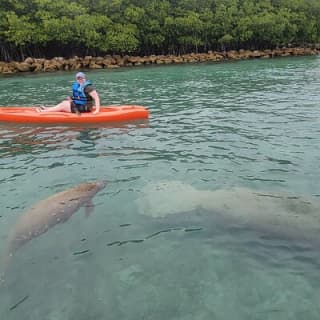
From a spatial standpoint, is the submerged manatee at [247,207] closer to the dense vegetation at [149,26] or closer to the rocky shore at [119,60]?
the rocky shore at [119,60]

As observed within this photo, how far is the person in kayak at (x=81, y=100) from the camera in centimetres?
1109

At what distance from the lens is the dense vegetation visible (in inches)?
1371

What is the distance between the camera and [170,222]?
17.6ft

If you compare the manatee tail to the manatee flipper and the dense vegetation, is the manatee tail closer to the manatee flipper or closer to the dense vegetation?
the manatee flipper

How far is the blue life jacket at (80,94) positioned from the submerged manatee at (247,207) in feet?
18.3

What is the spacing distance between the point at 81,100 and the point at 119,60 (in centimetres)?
2597

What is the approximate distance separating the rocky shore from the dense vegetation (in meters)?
1.71

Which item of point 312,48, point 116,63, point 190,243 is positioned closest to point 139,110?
point 190,243

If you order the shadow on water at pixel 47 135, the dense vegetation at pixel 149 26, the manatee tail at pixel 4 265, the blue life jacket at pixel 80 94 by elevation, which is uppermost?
the dense vegetation at pixel 149 26

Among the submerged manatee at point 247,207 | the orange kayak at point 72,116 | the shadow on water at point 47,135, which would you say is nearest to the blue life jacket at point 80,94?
the orange kayak at point 72,116

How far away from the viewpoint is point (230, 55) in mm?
40094

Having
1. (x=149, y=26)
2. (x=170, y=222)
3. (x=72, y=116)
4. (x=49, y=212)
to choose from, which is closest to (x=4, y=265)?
(x=49, y=212)

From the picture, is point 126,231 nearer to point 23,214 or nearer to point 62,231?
point 62,231

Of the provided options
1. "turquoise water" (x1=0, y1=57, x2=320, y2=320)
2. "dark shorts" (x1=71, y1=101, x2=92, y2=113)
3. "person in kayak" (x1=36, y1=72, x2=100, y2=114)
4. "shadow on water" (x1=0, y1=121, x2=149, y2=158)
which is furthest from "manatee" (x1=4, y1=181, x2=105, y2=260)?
"dark shorts" (x1=71, y1=101, x2=92, y2=113)
